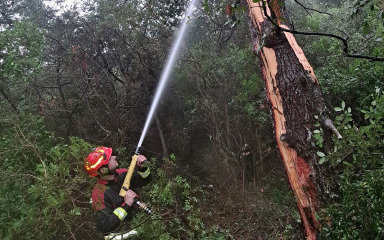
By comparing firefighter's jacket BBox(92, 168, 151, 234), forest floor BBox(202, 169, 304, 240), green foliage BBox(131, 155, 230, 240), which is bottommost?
forest floor BBox(202, 169, 304, 240)

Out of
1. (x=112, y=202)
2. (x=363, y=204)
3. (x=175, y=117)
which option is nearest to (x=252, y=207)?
(x=112, y=202)

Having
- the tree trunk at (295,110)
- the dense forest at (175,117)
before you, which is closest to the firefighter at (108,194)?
the dense forest at (175,117)

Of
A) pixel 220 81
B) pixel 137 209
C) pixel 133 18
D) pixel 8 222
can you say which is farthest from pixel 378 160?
pixel 133 18

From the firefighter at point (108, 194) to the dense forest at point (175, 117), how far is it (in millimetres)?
184

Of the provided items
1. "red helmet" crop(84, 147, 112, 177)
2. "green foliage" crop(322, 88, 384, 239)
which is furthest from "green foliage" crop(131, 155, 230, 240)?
"green foliage" crop(322, 88, 384, 239)

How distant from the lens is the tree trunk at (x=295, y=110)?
124 inches

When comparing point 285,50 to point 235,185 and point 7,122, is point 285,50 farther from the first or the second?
point 7,122

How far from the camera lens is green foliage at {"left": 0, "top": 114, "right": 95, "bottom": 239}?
11.3 feet

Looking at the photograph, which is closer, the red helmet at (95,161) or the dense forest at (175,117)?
Result: the dense forest at (175,117)

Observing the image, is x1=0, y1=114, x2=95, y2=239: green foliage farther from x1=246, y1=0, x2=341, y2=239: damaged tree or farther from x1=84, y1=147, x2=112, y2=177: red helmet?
x1=246, y1=0, x2=341, y2=239: damaged tree

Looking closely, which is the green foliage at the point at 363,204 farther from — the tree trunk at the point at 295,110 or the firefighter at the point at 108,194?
the firefighter at the point at 108,194

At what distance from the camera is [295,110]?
3.41 m

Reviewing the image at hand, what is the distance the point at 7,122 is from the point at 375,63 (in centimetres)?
583

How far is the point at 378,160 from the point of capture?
7.58 ft
